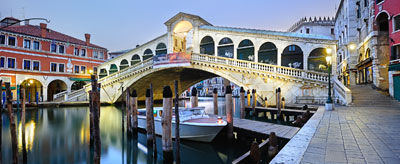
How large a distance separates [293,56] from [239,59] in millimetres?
4240

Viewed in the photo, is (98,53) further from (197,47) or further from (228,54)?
(228,54)

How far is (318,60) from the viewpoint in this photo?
16.8 meters

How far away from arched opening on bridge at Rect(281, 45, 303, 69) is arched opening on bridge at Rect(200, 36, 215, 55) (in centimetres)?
628

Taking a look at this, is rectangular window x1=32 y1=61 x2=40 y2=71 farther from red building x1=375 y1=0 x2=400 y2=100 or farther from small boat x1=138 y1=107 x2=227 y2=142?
red building x1=375 y1=0 x2=400 y2=100

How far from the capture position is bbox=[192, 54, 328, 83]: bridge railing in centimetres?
1459

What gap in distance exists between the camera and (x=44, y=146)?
26.3ft

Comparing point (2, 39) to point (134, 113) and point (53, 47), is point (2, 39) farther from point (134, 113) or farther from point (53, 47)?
point (134, 113)

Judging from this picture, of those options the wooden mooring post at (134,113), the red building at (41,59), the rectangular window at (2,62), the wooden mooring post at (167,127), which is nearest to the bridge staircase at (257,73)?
the wooden mooring post at (134,113)

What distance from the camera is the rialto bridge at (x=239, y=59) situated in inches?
595

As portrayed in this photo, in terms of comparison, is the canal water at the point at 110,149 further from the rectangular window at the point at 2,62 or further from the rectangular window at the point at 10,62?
the rectangular window at the point at 10,62

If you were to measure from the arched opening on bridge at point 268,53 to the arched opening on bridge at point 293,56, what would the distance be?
62 centimetres

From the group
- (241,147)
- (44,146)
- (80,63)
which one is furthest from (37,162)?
(80,63)

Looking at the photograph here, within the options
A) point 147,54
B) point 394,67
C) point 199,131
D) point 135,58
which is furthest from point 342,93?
point 135,58

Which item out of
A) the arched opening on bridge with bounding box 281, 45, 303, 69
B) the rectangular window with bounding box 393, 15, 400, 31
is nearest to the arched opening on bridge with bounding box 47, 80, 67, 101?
the arched opening on bridge with bounding box 281, 45, 303, 69
